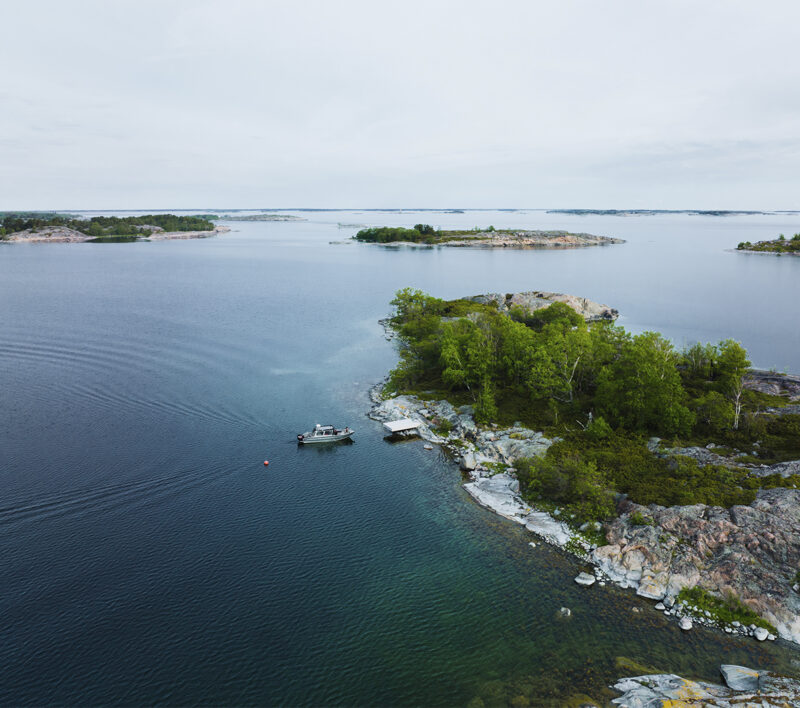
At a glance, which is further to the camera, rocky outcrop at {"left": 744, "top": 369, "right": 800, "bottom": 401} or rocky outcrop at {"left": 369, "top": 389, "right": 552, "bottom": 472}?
rocky outcrop at {"left": 744, "top": 369, "right": 800, "bottom": 401}

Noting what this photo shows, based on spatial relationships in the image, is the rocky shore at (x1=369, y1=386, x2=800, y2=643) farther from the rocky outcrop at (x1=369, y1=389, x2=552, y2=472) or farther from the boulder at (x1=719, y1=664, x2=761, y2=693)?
the rocky outcrop at (x1=369, y1=389, x2=552, y2=472)

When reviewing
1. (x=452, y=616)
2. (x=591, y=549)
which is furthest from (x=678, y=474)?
(x=452, y=616)

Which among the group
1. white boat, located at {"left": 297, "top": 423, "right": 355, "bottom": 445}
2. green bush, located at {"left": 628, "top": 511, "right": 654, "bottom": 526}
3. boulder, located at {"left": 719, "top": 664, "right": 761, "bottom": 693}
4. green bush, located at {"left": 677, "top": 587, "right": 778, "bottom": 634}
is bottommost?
boulder, located at {"left": 719, "top": 664, "right": 761, "bottom": 693}

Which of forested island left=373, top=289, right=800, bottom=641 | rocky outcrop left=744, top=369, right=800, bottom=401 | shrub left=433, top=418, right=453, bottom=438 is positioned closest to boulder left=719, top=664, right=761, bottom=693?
forested island left=373, top=289, right=800, bottom=641

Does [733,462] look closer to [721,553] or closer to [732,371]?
[721,553]

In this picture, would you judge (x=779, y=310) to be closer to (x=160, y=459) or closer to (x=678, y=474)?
(x=678, y=474)

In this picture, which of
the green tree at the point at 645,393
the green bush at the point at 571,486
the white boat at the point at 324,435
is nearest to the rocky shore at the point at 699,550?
the green bush at the point at 571,486
